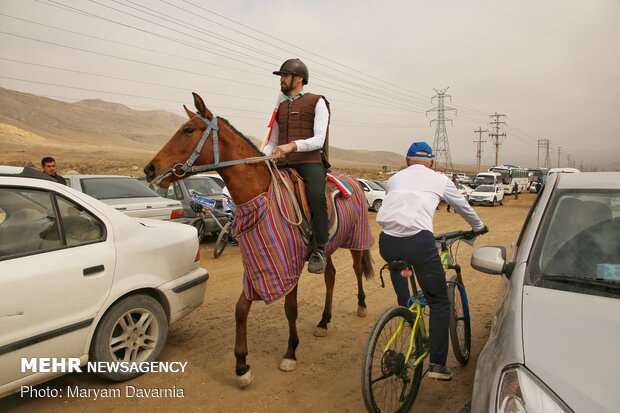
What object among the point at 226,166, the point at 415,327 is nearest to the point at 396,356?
the point at 415,327

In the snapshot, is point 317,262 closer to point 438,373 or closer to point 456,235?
point 456,235

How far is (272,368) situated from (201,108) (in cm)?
248

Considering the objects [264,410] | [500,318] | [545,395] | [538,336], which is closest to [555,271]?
[500,318]

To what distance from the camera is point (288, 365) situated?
12.6 ft

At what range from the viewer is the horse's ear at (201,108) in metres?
3.43

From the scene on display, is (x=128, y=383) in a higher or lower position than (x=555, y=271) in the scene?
lower

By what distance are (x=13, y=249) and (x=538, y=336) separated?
11.0ft

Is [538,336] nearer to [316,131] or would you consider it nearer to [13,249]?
[316,131]

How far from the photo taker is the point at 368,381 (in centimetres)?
268

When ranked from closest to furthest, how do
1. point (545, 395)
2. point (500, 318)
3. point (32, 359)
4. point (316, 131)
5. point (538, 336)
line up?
1. point (545, 395)
2. point (538, 336)
3. point (500, 318)
4. point (32, 359)
5. point (316, 131)

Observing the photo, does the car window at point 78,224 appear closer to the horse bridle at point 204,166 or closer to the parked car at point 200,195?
the horse bridle at point 204,166

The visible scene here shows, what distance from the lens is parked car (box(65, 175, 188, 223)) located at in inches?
308

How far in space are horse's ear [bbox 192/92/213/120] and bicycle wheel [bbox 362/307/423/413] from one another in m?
2.21

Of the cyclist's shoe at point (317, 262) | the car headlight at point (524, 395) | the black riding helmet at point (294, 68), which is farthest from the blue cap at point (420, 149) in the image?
the car headlight at point (524, 395)
